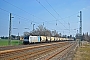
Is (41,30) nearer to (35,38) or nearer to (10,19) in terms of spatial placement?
(35,38)

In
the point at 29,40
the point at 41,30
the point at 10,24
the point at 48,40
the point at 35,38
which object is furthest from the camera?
the point at 41,30

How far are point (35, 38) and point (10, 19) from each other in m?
18.3

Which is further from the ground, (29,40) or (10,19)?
(10,19)

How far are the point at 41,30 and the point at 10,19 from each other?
6408 cm

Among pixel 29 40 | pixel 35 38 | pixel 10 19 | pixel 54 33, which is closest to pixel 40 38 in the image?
pixel 35 38

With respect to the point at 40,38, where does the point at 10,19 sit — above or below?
above

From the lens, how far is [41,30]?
117750mm

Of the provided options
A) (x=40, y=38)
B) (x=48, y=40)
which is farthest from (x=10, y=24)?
(x=48, y=40)

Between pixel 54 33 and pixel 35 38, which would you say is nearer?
pixel 35 38

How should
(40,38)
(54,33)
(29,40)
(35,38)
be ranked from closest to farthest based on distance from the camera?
(29,40)
(35,38)
(40,38)
(54,33)

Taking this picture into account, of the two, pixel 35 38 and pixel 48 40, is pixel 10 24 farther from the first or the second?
pixel 48 40

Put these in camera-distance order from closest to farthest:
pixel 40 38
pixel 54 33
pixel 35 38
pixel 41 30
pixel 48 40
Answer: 1. pixel 35 38
2. pixel 40 38
3. pixel 48 40
4. pixel 41 30
5. pixel 54 33

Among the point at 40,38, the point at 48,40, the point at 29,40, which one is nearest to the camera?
the point at 29,40

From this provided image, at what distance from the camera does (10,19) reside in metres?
54.2
